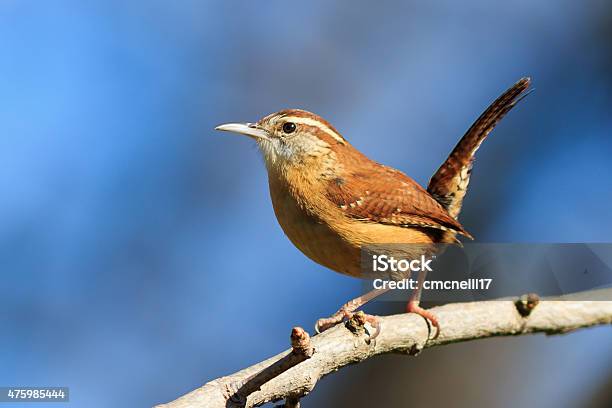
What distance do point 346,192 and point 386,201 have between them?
0.29 m

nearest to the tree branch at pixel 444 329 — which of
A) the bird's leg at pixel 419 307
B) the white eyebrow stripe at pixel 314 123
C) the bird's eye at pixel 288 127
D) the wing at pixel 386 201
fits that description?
the bird's leg at pixel 419 307

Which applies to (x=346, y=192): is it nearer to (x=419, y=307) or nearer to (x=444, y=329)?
(x=419, y=307)

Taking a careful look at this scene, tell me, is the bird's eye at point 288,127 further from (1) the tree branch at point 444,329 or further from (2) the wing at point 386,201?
(1) the tree branch at point 444,329

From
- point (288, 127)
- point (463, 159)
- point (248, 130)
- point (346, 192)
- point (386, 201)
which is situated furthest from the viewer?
point (463, 159)

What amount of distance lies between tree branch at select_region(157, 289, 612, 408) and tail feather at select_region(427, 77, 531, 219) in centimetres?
107

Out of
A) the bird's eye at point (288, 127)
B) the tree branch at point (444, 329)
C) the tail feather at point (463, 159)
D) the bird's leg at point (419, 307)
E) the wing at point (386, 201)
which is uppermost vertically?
the bird's eye at point (288, 127)

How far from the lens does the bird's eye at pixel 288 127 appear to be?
4.40m

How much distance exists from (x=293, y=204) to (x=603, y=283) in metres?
1.64

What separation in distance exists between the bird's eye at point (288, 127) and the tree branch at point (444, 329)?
4.11 ft

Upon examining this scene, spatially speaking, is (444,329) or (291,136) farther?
(291,136)

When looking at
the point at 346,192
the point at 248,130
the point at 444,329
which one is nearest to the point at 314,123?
the point at 248,130

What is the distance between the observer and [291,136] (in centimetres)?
437

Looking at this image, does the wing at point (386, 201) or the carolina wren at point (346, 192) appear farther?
the wing at point (386, 201)

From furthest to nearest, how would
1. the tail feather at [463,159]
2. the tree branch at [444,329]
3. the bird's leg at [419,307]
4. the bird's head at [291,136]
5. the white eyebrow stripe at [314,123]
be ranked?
the tail feather at [463,159], the white eyebrow stripe at [314,123], the bird's head at [291,136], the bird's leg at [419,307], the tree branch at [444,329]
